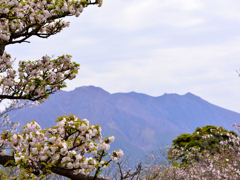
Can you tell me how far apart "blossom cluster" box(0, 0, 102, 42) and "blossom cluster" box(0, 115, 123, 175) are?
297cm

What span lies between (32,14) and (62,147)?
13.3 ft

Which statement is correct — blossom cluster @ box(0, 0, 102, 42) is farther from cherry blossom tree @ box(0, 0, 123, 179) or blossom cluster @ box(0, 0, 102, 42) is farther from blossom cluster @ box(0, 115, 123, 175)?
blossom cluster @ box(0, 115, 123, 175)

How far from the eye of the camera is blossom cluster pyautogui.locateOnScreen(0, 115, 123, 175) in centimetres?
465

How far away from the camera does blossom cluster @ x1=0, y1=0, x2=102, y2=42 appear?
22.7ft

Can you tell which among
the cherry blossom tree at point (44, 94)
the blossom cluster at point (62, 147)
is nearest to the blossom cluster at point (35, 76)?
the cherry blossom tree at point (44, 94)

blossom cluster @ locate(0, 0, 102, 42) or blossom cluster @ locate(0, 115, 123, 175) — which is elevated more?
blossom cluster @ locate(0, 0, 102, 42)

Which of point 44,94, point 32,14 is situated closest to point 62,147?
point 44,94

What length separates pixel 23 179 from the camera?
520 centimetres

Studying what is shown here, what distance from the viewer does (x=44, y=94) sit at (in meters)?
7.18

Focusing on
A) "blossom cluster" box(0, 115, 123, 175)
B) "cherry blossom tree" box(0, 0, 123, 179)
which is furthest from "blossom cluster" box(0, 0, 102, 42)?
"blossom cluster" box(0, 115, 123, 175)

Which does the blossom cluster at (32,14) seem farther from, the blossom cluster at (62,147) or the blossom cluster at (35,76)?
the blossom cluster at (62,147)

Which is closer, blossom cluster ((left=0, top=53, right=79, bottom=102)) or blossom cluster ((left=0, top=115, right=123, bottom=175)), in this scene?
blossom cluster ((left=0, top=115, right=123, bottom=175))

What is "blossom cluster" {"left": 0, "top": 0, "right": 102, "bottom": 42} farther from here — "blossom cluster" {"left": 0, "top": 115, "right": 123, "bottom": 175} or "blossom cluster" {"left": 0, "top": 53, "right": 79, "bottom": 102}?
"blossom cluster" {"left": 0, "top": 115, "right": 123, "bottom": 175}

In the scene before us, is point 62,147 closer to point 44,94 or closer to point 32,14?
point 44,94
